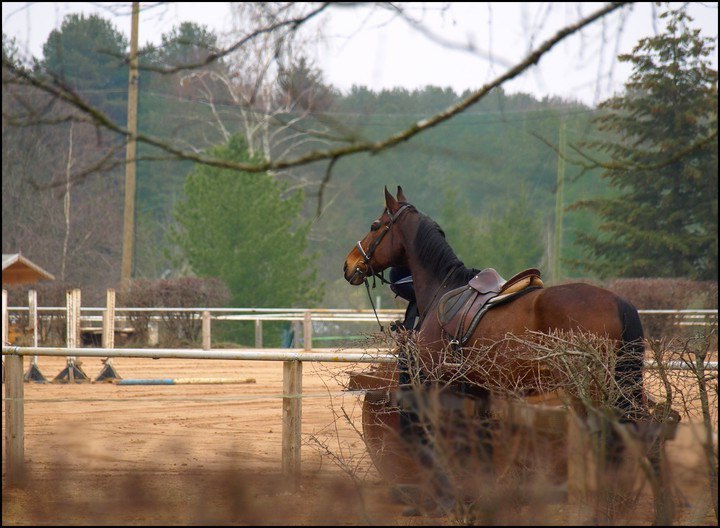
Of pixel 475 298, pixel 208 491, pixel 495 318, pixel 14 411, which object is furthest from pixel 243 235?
pixel 208 491

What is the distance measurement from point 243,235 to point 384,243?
2225 cm

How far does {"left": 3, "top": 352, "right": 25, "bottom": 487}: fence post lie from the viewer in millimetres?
6512

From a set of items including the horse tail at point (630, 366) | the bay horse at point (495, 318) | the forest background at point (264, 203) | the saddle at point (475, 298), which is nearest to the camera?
the horse tail at point (630, 366)

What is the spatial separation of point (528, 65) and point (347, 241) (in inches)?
1450

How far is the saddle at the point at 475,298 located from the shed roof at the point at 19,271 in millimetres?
19762

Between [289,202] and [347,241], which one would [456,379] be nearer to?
[289,202]

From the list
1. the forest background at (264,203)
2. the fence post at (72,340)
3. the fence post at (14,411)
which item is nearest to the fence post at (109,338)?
the fence post at (72,340)

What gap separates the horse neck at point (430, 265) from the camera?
638 cm

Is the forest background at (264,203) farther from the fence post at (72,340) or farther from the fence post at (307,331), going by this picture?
the fence post at (72,340)

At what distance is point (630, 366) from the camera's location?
517cm

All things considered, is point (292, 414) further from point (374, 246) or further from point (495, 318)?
point (495, 318)

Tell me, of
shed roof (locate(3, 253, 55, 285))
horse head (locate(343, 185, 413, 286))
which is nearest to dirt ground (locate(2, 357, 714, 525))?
horse head (locate(343, 185, 413, 286))

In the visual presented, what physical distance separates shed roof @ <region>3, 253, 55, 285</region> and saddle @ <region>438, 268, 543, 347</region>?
19.8 metres

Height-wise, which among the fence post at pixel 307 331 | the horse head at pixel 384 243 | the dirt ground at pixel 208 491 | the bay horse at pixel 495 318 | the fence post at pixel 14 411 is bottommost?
the fence post at pixel 307 331
